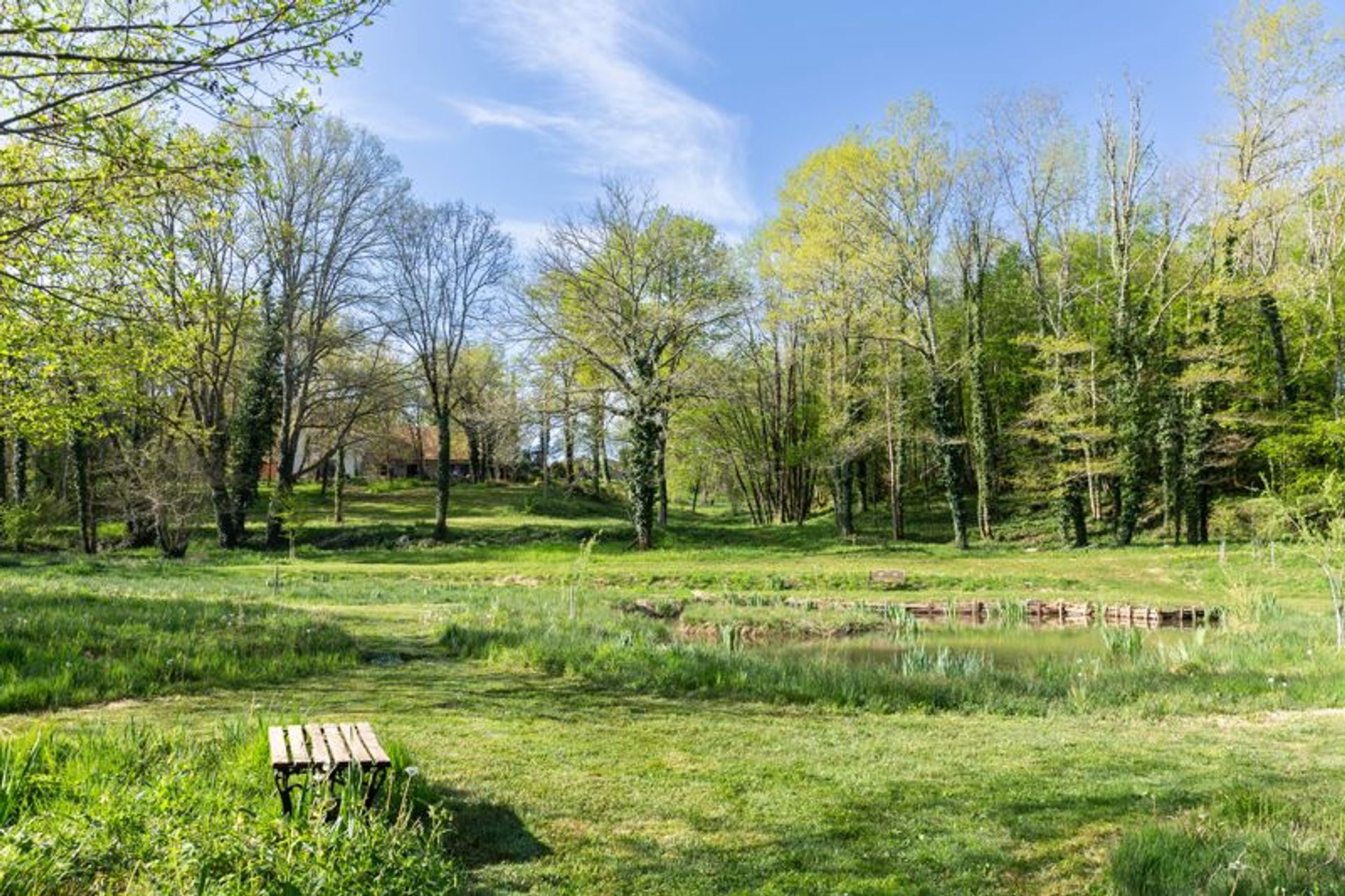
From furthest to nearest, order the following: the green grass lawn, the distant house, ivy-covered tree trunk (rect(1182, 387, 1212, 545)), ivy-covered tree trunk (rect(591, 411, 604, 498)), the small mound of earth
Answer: the distant house, ivy-covered tree trunk (rect(591, 411, 604, 498)), ivy-covered tree trunk (rect(1182, 387, 1212, 545)), the small mound of earth, the green grass lawn

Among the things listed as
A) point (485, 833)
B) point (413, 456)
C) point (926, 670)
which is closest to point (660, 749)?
point (485, 833)

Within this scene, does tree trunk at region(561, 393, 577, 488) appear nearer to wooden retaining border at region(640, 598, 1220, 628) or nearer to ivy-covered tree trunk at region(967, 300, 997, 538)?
wooden retaining border at region(640, 598, 1220, 628)

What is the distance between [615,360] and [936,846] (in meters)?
28.4

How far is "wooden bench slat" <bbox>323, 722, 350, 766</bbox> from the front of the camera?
484cm

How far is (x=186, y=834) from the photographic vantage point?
394cm

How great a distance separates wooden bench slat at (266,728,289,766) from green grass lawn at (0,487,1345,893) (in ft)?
0.66

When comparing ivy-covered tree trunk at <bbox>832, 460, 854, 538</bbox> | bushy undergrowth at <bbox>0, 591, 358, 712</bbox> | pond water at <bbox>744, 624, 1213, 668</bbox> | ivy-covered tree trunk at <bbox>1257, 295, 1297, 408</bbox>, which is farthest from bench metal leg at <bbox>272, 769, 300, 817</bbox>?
ivy-covered tree trunk at <bbox>1257, 295, 1297, 408</bbox>

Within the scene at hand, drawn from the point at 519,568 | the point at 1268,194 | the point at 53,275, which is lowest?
the point at 519,568

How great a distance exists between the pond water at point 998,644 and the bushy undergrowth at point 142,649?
6.83m

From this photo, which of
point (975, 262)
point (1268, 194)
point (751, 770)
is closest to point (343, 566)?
point (751, 770)

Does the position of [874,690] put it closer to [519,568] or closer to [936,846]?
[936,846]

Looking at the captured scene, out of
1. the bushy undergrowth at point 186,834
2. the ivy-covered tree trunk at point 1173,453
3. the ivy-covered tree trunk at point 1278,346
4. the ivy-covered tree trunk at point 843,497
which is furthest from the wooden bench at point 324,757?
the ivy-covered tree trunk at point 1278,346

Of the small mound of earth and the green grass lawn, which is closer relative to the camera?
the green grass lawn

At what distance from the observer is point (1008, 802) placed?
591 centimetres
